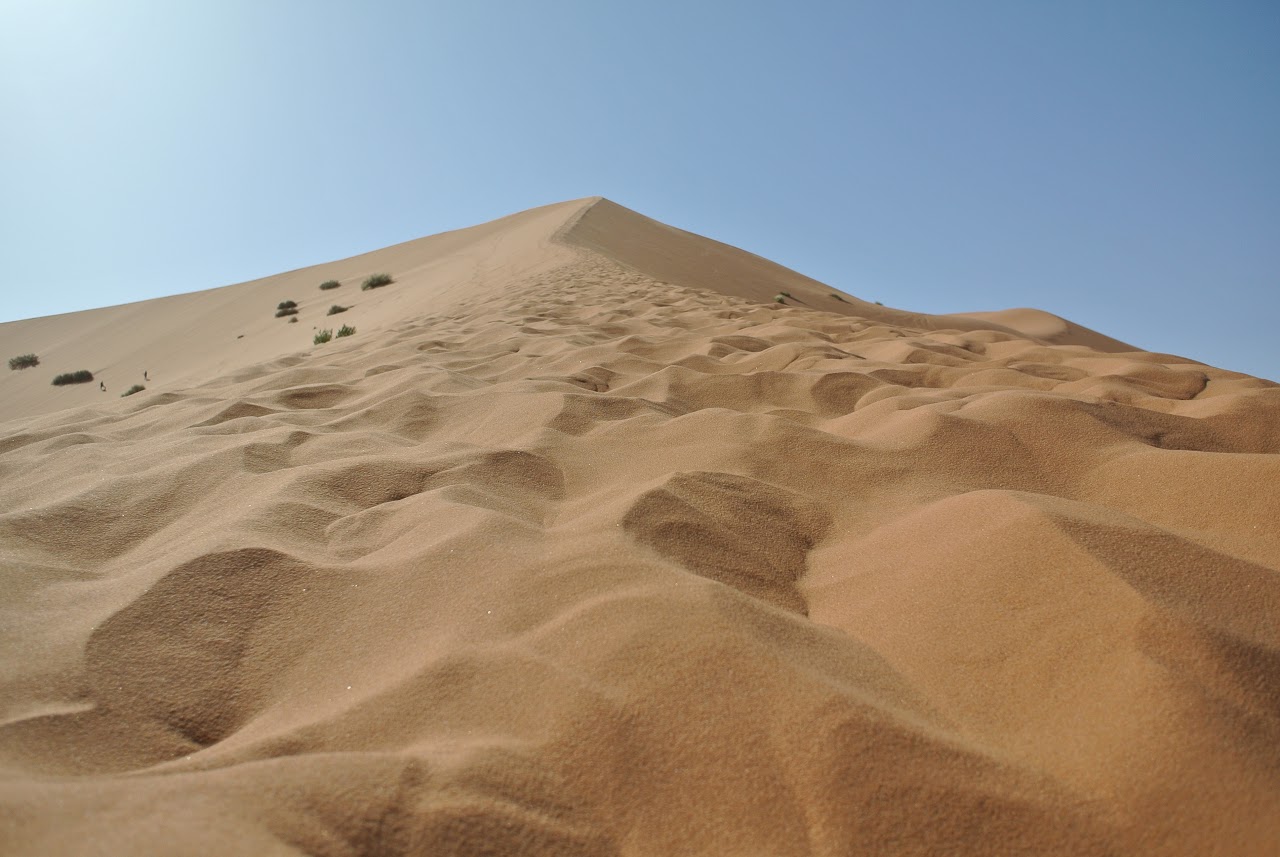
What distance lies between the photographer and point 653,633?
4.29 ft

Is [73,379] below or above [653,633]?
below

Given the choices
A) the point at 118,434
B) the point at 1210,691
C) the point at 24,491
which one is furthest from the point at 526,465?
the point at 118,434

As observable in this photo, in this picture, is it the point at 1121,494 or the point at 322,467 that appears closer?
the point at 1121,494

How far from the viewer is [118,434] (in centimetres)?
329

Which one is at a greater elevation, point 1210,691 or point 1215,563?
point 1215,563

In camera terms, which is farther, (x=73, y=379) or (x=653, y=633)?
(x=73, y=379)

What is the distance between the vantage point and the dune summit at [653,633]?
0.97 m

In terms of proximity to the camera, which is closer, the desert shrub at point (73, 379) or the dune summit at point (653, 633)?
the dune summit at point (653, 633)

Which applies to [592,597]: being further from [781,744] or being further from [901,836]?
[901,836]

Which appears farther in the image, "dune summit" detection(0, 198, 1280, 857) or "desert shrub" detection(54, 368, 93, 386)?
"desert shrub" detection(54, 368, 93, 386)

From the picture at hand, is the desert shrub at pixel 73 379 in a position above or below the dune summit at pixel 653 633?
below

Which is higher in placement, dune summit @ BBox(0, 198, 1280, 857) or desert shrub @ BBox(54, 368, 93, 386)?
dune summit @ BBox(0, 198, 1280, 857)

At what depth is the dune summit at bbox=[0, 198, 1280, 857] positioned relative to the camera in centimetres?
97

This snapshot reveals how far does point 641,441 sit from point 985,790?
1699mm
